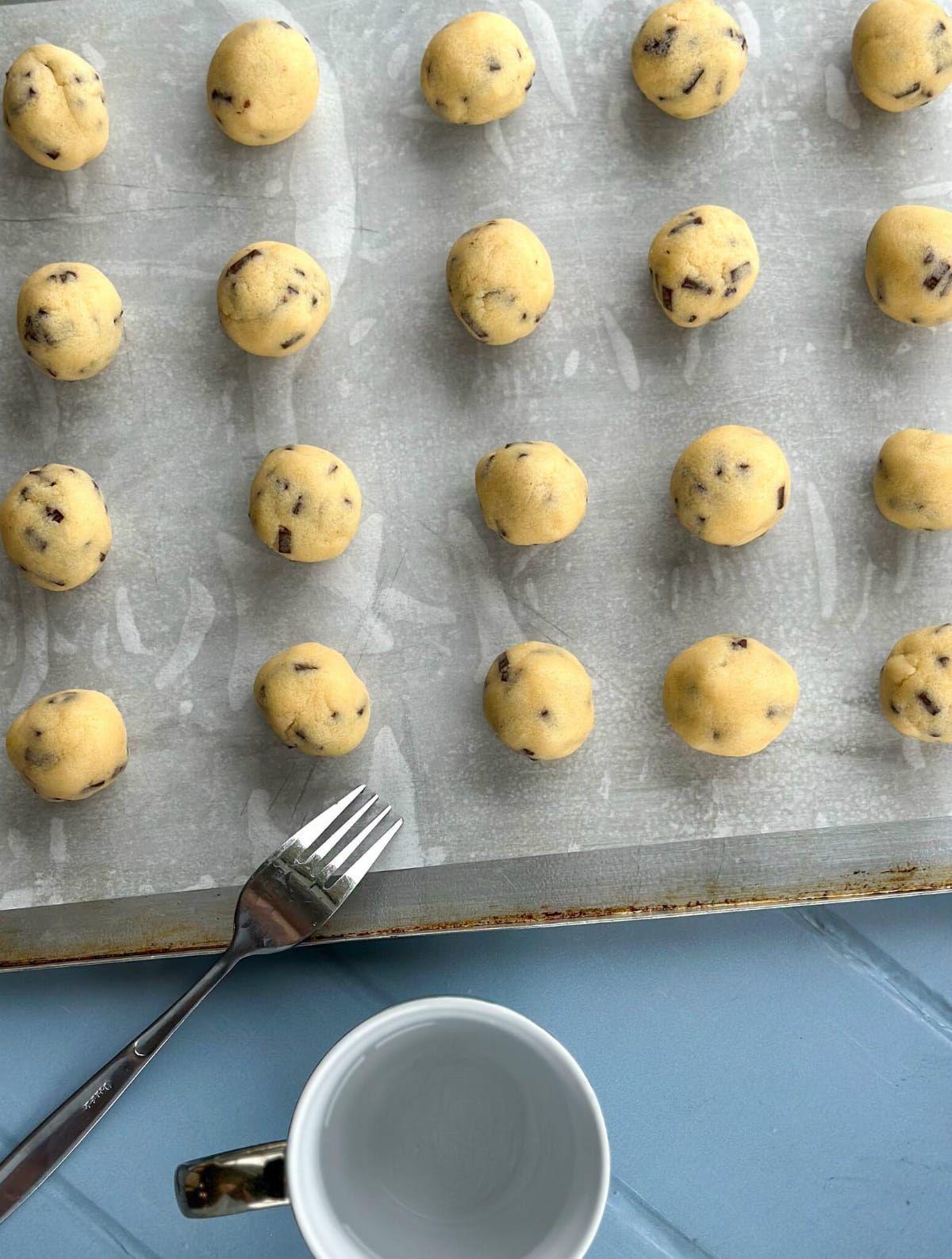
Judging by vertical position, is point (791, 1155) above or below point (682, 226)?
below

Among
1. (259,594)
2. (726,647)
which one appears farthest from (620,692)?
(259,594)

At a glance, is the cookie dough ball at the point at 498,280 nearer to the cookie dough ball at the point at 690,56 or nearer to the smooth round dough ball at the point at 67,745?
the cookie dough ball at the point at 690,56

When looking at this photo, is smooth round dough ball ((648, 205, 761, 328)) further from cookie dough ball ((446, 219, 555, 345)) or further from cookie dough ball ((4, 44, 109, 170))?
cookie dough ball ((4, 44, 109, 170))

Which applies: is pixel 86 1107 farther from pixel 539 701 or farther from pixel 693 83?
pixel 693 83

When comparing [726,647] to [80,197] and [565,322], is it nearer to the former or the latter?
[565,322]

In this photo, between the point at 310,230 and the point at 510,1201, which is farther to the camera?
the point at 310,230

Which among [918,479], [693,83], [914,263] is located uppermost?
[693,83]

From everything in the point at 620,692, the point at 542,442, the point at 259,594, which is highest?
the point at 542,442

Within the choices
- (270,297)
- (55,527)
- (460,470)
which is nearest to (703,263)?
(460,470)
